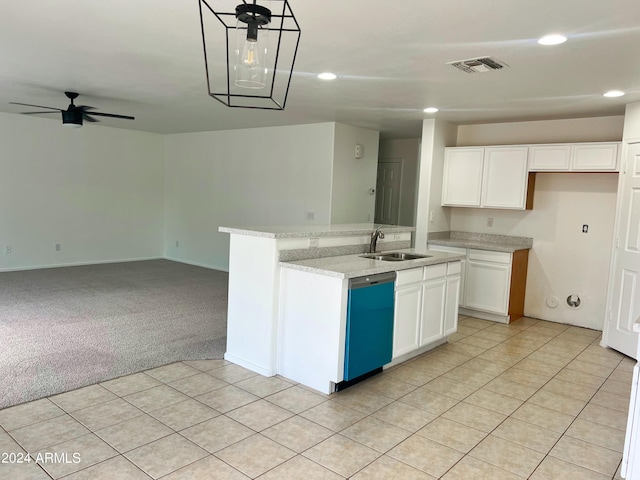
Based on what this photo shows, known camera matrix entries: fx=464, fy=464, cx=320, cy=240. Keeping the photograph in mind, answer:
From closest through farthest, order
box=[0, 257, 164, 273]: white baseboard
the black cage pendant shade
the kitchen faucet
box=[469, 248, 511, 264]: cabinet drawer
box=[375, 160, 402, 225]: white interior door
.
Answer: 1. the black cage pendant shade
2. the kitchen faucet
3. box=[469, 248, 511, 264]: cabinet drawer
4. box=[0, 257, 164, 273]: white baseboard
5. box=[375, 160, 402, 225]: white interior door

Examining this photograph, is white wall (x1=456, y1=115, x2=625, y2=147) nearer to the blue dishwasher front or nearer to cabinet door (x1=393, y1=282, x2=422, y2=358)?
cabinet door (x1=393, y1=282, x2=422, y2=358)

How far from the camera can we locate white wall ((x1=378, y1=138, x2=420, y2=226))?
301 inches

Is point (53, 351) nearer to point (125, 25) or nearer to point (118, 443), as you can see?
point (118, 443)

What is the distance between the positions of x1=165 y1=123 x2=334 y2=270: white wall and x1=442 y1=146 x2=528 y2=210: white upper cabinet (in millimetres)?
1594

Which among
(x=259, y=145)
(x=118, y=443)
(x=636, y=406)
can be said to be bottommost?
(x=118, y=443)

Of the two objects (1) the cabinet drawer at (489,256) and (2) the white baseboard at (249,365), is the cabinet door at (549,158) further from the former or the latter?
(2) the white baseboard at (249,365)

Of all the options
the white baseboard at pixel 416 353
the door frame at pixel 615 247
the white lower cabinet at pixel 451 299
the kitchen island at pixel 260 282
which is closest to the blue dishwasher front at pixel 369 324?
the white baseboard at pixel 416 353

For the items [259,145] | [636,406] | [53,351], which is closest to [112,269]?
[259,145]

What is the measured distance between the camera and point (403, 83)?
383 centimetres

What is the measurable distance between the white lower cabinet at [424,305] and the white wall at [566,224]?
1.73 meters

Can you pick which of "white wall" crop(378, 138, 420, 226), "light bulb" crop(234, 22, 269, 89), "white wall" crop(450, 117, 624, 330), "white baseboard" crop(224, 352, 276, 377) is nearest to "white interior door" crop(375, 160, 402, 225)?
"white wall" crop(378, 138, 420, 226)

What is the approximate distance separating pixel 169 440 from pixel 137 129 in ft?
21.7

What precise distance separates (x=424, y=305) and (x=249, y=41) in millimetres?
2862

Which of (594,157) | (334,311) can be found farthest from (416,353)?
(594,157)
